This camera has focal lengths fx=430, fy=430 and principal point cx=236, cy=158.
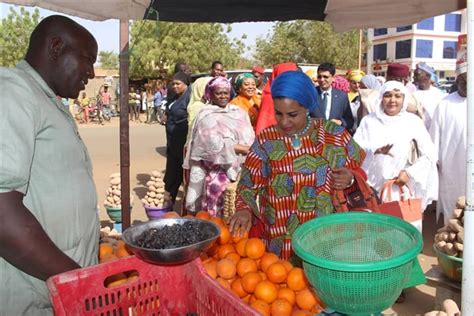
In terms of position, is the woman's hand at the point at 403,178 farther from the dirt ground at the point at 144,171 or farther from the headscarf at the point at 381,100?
the dirt ground at the point at 144,171

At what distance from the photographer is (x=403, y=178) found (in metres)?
3.91

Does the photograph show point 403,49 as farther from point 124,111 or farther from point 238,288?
point 238,288

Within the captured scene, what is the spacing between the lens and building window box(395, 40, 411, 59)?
42812mm

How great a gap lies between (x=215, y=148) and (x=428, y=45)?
44270mm

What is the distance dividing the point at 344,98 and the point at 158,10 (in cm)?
339

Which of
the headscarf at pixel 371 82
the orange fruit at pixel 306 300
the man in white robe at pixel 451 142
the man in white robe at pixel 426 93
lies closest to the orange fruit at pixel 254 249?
the orange fruit at pixel 306 300

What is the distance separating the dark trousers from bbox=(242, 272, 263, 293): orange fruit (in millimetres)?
4357

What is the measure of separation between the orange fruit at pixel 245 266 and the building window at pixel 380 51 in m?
48.1

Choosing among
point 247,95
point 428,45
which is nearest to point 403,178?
point 247,95

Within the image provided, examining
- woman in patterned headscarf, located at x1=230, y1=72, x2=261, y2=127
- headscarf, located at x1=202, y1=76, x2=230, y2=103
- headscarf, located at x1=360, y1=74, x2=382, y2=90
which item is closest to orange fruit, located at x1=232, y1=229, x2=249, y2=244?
headscarf, located at x1=202, y1=76, x2=230, y2=103

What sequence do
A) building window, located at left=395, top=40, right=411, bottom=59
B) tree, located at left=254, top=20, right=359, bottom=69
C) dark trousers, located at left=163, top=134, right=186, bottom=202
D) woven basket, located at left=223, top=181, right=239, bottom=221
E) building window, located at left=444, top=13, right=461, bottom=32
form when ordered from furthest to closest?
building window, located at left=444, top=13, right=461, bottom=32, building window, located at left=395, top=40, right=411, bottom=59, tree, located at left=254, top=20, right=359, bottom=69, dark trousers, located at left=163, top=134, right=186, bottom=202, woven basket, located at left=223, top=181, right=239, bottom=221

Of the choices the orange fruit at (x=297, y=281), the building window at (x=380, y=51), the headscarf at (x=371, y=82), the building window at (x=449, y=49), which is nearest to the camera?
the orange fruit at (x=297, y=281)

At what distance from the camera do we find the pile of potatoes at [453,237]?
329 centimetres

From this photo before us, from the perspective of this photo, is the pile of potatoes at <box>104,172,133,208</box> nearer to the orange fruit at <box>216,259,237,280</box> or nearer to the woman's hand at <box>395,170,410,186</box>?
the woman's hand at <box>395,170,410,186</box>
